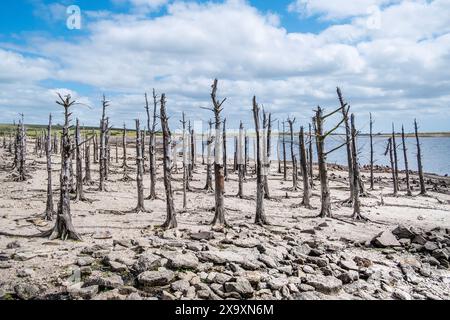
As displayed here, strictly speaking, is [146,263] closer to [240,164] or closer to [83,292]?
[83,292]

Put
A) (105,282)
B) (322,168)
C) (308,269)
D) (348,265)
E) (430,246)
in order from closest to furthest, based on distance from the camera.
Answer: (105,282)
(308,269)
(348,265)
(430,246)
(322,168)

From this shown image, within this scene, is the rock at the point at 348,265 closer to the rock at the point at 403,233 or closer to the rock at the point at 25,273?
the rock at the point at 403,233

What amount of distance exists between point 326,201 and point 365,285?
10.9 m

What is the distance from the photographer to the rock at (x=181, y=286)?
9039 millimetres

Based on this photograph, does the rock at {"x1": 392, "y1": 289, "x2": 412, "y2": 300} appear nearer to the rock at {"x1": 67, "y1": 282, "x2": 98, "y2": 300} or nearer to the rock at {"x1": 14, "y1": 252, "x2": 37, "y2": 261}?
the rock at {"x1": 67, "y1": 282, "x2": 98, "y2": 300}

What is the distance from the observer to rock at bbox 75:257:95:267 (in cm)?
1062

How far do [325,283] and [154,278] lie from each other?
500cm

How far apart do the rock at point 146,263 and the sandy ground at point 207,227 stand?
1.17 metres

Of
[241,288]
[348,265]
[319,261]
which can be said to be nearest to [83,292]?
[241,288]

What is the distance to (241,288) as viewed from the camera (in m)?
9.13

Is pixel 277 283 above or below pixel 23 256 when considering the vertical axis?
below

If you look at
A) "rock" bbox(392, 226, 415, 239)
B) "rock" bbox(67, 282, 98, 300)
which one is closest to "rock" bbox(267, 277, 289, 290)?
"rock" bbox(67, 282, 98, 300)
